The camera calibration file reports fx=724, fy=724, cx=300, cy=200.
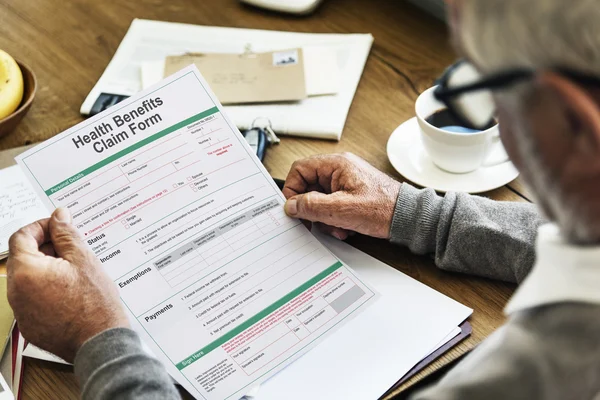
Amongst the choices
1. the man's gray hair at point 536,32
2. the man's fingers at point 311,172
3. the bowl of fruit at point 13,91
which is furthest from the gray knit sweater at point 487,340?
the bowl of fruit at point 13,91

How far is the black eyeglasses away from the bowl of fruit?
0.74m

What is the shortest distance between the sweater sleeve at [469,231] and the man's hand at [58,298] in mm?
392

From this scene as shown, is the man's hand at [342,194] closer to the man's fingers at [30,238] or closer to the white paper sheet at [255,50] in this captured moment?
the white paper sheet at [255,50]

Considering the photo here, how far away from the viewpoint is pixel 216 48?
52.7 inches

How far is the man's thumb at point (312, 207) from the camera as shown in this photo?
0.97 m

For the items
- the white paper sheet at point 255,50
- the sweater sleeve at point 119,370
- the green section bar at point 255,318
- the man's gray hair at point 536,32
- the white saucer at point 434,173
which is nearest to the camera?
the man's gray hair at point 536,32

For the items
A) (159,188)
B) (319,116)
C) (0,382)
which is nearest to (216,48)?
(319,116)

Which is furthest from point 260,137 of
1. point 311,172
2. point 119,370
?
point 119,370

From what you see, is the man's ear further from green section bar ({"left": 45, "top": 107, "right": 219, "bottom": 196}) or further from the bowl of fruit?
the bowl of fruit

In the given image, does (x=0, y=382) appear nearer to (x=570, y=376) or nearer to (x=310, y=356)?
(x=310, y=356)

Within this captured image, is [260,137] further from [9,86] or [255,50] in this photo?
[9,86]

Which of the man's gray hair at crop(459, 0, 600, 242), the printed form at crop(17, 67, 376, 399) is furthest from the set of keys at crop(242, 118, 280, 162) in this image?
the man's gray hair at crop(459, 0, 600, 242)

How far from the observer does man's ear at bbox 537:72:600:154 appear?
20.8 inches

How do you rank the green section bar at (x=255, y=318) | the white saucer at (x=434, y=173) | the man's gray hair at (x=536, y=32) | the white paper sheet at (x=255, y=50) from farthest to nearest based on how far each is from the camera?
the white paper sheet at (x=255, y=50)
the white saucer at (x=434, y=173)
the green section bar at (x=255, y=318)
the man's gray hair at (x=536, y=32)
